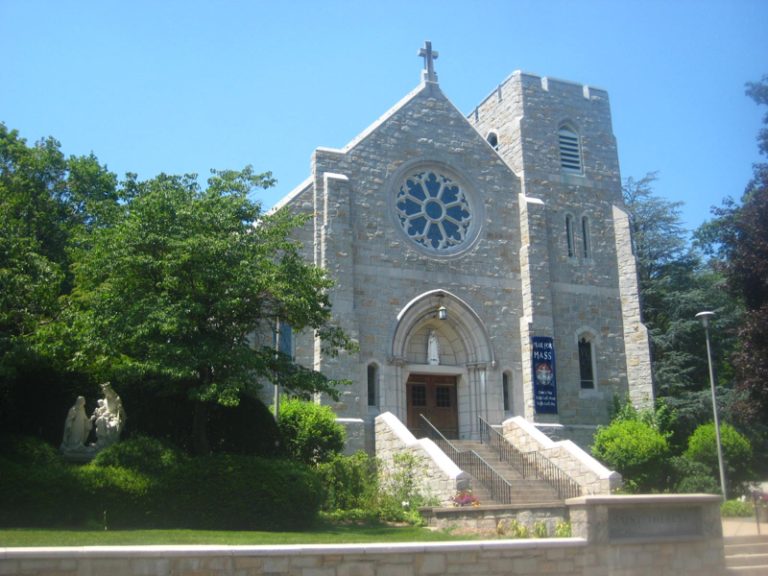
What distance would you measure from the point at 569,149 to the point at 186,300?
58.8 ft

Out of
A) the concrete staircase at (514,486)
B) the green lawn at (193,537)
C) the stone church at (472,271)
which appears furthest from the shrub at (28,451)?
the concrete staircase at (514,486)

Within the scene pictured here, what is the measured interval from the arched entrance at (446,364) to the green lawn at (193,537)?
10.2 m

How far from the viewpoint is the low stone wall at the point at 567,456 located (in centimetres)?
1988

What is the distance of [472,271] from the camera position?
25.7 meters

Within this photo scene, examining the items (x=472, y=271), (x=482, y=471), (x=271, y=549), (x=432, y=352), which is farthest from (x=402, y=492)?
(x=472, y=271)

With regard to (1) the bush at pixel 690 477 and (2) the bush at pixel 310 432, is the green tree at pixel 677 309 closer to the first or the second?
(1) the bush at pixel 690 477

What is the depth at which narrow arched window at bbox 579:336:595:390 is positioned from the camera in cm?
2659

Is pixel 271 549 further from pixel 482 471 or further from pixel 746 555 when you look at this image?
pixel 482 471

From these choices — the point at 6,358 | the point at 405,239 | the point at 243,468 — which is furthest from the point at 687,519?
the point at 405,239

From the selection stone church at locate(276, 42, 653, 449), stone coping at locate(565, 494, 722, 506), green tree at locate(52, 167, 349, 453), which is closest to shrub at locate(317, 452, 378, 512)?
green tree at locate(52, 167, 349, 453)

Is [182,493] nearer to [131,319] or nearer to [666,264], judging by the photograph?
[131,319]

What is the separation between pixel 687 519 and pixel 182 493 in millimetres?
8281

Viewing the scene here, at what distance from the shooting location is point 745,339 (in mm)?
21938

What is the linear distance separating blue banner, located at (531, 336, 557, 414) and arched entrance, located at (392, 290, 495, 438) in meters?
1.44
